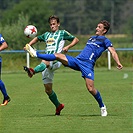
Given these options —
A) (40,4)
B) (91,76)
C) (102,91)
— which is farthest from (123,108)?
(40,4)

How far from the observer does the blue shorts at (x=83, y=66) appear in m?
12.5

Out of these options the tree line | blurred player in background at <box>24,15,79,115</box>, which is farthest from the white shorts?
the tree line

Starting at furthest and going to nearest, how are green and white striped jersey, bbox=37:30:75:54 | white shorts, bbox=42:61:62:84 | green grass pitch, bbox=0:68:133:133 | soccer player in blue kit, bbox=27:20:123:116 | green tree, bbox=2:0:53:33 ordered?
green tree, bbox=2:0:53:33 → green and white striped jersey, bbox=37:30:75:54 → white shorts, bbox=42:61:62:84 → soccer player in blue kit, bbox=27:20:123:116 → green grass pitch, bbox=0:68:133:133

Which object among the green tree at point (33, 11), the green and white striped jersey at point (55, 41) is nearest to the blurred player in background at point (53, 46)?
the green and white striped jersey at point (55, 41)

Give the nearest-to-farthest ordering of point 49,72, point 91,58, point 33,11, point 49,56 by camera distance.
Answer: point 49,56, point 91,58, point 49,72, point 33,11

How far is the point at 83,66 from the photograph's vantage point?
494 inches

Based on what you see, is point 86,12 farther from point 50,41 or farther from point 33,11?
point 50,41

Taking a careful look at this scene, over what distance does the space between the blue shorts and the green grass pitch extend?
82 centimetres

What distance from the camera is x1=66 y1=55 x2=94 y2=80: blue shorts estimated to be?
41.0 ft

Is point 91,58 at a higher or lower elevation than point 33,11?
higher

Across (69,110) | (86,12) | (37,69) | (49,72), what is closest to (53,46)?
(49,72)

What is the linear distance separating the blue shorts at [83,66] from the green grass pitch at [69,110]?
0.82 m

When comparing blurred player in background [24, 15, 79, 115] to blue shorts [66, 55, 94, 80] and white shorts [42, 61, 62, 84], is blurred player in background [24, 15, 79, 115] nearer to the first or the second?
white shorts [42, 61, 62, 84]

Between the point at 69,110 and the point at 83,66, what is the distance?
1.76 m
